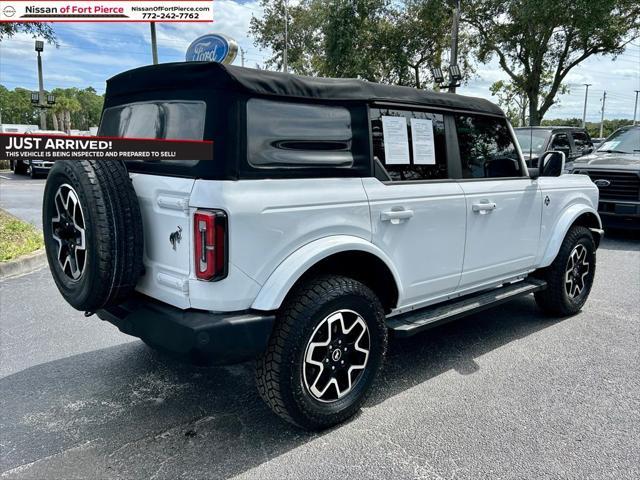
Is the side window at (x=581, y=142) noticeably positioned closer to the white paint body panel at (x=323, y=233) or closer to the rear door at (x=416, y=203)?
the white paint body panel at (x=323, y=233)

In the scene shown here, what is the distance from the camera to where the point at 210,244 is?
2.43 metres

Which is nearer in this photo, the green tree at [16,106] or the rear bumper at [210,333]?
the rear bumper at [210,333]

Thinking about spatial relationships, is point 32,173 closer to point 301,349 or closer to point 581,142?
point 581,142

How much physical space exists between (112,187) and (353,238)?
4.32 feet

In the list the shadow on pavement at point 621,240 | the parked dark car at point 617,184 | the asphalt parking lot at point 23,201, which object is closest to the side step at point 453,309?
the shadow on pavement at point 621,240

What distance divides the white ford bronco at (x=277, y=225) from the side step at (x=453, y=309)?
2cm

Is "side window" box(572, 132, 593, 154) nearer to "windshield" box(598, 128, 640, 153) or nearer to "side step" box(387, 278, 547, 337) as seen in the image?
"windshield" box(598, 128, 640, 153)

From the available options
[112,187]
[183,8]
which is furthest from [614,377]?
[183,8]

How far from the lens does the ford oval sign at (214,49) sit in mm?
3921

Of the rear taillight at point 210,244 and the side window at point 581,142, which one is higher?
the side window at point 581,142

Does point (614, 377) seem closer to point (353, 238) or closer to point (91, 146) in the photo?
point (353, 238)

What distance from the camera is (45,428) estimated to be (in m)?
2.90

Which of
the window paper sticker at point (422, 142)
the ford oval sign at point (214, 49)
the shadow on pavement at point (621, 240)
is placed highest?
the ford oval sign at point (214, 49)

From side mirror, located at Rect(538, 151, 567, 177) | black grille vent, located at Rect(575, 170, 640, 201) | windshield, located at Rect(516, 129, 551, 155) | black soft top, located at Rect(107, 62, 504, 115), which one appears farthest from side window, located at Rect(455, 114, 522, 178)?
windshield, located at Rect(516, 129, 551, 155)
